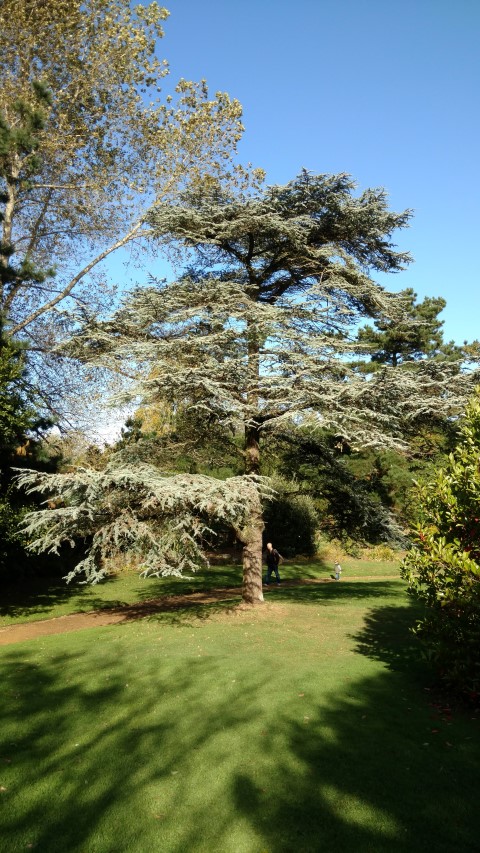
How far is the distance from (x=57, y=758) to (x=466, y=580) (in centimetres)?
549

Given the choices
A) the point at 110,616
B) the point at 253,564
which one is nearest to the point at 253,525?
the point at 253,564

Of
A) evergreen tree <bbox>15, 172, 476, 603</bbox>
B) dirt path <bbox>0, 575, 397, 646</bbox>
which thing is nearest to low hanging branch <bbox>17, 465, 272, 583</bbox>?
evergreen tree <bbox>15, 172, 476, 603</bbox>

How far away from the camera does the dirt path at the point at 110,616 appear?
498 inches

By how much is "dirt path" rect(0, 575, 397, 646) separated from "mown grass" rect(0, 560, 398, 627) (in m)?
0.69

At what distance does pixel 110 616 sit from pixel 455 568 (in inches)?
411

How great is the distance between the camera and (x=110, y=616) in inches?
564

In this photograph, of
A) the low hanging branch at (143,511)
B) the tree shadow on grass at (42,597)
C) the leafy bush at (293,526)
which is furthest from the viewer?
the leafy bush at (293,526)

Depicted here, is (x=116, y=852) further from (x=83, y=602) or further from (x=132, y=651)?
(x=83, y=602)

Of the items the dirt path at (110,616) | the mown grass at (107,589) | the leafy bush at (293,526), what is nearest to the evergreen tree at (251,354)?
the dirt path at (110,616)

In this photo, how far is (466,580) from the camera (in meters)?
6.97

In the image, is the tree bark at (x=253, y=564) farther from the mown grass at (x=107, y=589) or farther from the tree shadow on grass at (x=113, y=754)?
the tree shadow on grass at (x=113, y=754)

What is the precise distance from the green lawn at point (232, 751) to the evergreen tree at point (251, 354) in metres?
2.89

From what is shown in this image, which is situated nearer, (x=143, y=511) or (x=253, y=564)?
(x=143, y=511)

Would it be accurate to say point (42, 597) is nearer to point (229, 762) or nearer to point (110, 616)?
point (110, 616)
